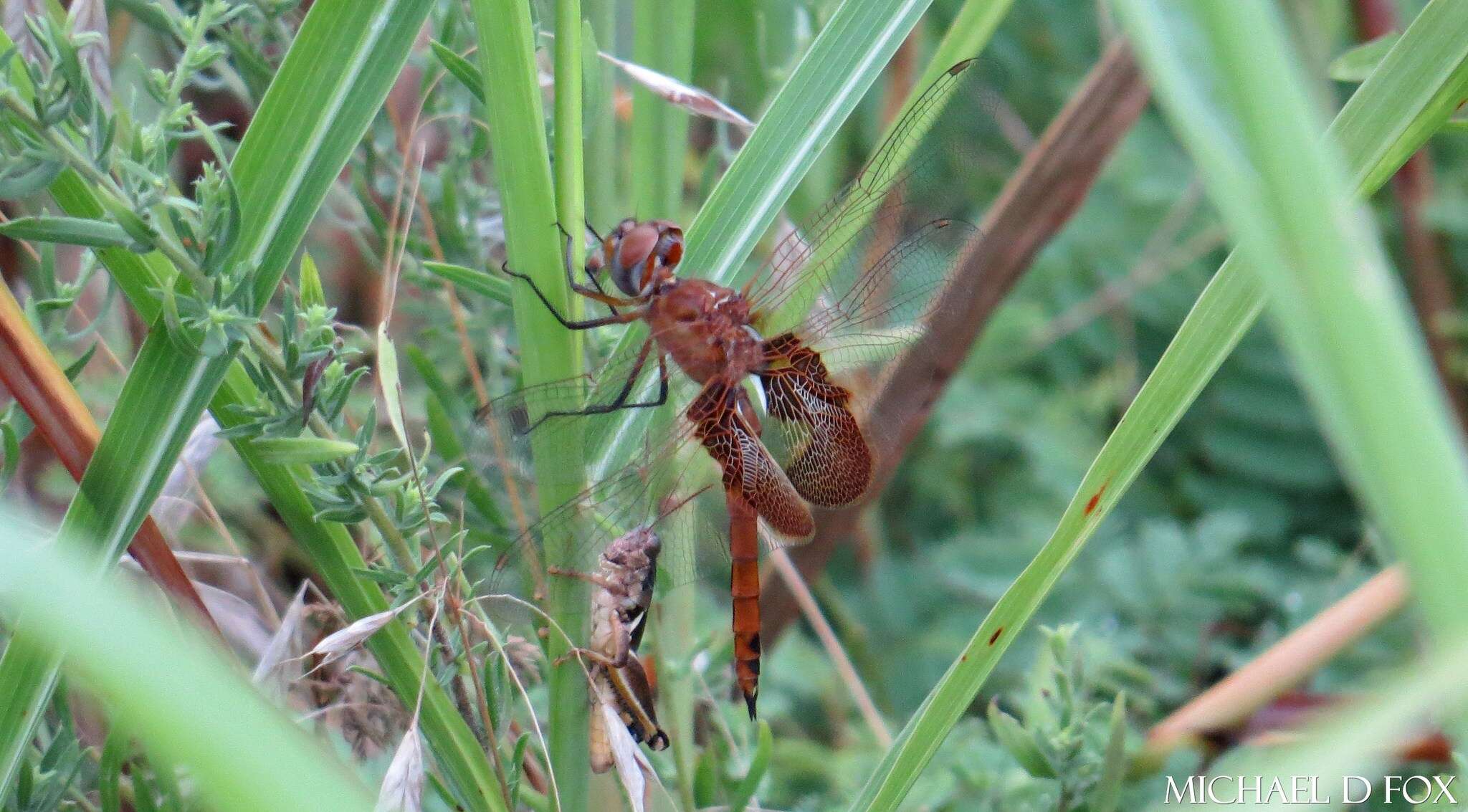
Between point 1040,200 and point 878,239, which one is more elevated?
point 1040,200

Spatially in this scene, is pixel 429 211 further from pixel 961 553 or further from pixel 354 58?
pixel 961 553

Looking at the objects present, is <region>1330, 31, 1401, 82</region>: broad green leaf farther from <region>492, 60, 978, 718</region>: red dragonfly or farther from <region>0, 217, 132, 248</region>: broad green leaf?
<region>0, 217, 132, 248</region>: broad green leaf

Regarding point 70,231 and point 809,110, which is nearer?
point 70,231

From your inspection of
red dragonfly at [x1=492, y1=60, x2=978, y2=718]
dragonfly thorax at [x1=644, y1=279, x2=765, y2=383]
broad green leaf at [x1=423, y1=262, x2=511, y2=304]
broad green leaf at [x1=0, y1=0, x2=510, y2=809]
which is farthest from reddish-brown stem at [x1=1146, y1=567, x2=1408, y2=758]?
broad green leaf at [x1=0, y1=0, x2=510, y2=809]

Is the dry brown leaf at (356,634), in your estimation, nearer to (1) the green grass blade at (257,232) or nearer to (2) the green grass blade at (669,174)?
(1) the green grass blade at (257,232)

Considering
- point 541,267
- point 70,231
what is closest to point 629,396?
point 541,267

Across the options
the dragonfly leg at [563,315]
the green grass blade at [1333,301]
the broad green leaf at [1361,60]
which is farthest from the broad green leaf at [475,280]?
the broad green leaf at [1361,60]

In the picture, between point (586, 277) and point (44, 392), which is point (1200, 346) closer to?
point (586, 277)
